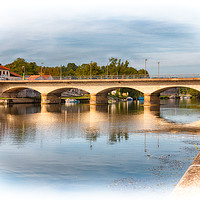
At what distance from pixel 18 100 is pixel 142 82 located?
138 feet

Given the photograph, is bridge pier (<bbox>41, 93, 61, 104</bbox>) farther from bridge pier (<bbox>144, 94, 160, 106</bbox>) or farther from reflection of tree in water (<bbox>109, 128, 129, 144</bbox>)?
reflection of tree in water (<bbox>109, 128, 129, 144</bbox>)

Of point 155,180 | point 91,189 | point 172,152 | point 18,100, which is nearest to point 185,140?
point 172,152

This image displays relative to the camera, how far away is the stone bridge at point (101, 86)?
79.6 meters

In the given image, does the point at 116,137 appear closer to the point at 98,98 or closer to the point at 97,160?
the point at 97,160

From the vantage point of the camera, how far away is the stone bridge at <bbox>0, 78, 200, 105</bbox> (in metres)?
79.6

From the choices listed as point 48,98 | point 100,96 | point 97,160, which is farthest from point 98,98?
point 97,160

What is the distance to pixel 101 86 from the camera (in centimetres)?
8738

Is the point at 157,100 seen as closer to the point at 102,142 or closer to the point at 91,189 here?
the point at 102,142

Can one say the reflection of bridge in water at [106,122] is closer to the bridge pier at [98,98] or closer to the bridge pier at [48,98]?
the bridge pier at [98,98]

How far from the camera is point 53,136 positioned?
28109 millimetres

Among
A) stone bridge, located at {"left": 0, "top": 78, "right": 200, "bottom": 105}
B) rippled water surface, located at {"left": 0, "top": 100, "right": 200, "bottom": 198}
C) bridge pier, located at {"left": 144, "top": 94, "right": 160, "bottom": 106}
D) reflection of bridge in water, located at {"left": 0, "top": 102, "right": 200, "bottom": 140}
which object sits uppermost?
stone bridge, located at {"left": 0, "top": 78, "right": 200, "bottom": 105}

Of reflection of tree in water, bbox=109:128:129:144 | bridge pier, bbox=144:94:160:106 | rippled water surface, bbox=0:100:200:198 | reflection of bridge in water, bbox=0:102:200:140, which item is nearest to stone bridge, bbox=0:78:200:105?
bridge pier, bbox=144:94:160:106

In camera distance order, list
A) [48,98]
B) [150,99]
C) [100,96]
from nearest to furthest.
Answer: [150,99], [100,96], [48,98]

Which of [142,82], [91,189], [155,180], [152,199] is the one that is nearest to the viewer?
[152,199]
